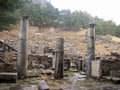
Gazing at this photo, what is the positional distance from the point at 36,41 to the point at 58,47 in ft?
67.8

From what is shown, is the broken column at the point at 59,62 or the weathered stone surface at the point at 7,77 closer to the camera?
the weathered stone surface at the point at 7,77

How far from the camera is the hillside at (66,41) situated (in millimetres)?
31484

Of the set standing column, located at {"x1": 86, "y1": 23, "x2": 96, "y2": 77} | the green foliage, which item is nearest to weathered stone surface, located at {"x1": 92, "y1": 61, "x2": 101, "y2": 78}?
standing column, located at {"x1": 86, "y1": 23, "x2": 96, "y2": 77}

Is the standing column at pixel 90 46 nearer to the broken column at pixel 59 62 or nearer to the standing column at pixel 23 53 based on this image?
the broken column at pixel 59 62

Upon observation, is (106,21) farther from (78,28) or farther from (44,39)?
(44,39)

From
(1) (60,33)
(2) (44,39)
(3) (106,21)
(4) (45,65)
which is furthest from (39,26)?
(4) (45,65)

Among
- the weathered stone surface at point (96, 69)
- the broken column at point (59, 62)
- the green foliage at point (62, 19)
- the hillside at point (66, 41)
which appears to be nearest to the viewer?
the broken column at point (59, 62)

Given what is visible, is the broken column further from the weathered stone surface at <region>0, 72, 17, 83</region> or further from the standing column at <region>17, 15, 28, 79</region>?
the weathered stone surface at <region>0, 72, 17, 83</region>

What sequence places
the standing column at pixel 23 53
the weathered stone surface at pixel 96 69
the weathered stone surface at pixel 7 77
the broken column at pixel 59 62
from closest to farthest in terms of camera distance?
the weathered stone surface at pixel 7 77 → the standing column at pixel 23 53 → the broken column at pixel 59 62 → the weathered stone surface at pixel 96 69

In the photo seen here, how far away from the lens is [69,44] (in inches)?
1404

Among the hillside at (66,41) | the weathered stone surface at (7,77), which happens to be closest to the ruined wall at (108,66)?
the weathered stone surface at (7,77)

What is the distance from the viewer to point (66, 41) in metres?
37.1

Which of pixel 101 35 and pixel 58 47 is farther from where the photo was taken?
pixel 101 35

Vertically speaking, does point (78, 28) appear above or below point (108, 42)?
above
